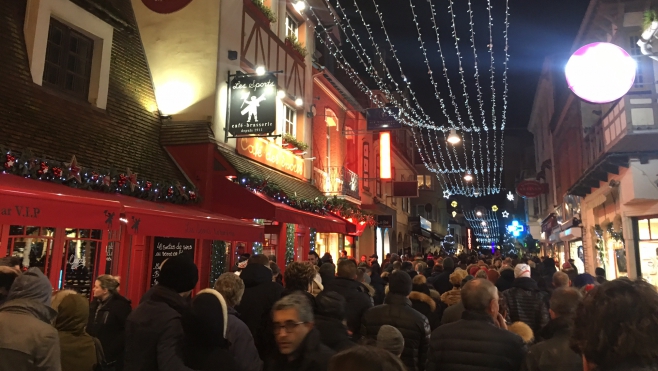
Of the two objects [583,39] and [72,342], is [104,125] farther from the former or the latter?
[583,39]

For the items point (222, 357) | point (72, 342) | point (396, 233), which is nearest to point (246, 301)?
point (72, 342)

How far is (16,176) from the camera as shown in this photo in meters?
6.87

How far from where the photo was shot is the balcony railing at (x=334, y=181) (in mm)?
17234

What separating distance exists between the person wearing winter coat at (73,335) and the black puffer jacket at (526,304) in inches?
181

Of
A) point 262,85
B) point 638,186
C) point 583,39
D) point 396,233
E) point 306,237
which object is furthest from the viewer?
point 396,233

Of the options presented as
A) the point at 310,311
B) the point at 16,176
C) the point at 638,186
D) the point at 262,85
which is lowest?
the point at 310,311

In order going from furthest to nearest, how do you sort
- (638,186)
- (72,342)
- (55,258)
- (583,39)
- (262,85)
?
(583,39), (638,186), (262,85), (55,258), (72,342)

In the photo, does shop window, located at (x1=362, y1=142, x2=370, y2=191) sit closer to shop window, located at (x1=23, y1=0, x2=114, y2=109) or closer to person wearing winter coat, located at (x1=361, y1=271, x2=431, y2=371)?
shop window, located at (x1=23, y1=0, x2=114, y2=109)

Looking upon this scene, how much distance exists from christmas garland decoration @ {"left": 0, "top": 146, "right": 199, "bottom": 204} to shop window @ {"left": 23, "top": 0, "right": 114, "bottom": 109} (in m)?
1.93

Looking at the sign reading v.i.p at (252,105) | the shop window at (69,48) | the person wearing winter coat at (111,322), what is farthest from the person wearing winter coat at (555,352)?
the shop window at (69,48)

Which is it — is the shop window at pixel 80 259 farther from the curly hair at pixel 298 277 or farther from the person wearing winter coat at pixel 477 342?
the person wearing winter coat at pixel 477 342

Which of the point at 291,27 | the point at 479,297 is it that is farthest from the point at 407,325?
the point at 291,27

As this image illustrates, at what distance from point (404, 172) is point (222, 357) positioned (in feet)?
99.7

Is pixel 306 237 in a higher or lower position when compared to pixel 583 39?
lower
